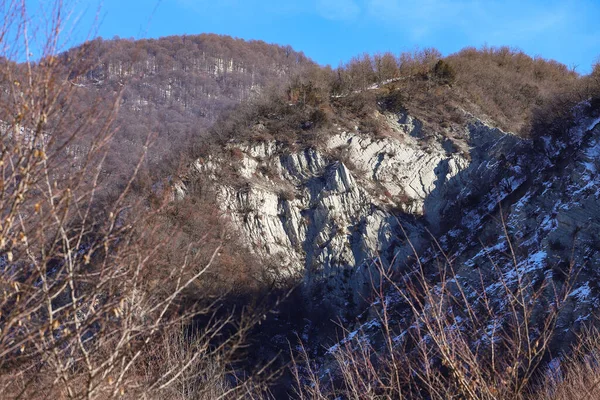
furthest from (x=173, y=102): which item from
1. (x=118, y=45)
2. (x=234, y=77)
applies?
(x=118, y=45)

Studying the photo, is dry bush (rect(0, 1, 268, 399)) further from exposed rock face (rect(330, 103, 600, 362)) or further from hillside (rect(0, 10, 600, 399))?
exposed rock face (rect(330, 103, 600, 362))

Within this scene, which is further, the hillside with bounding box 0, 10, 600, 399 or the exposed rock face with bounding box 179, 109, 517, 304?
the exposed rock face with bounding box 179, 109, 517, 304

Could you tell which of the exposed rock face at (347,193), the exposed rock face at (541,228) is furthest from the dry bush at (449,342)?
the exposed rock face at (347,193)

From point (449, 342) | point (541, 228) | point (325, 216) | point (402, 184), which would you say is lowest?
point (541, 228)

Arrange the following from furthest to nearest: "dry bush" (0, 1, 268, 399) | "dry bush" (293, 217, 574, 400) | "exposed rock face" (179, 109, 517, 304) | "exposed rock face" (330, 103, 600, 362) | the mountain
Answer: "exposed rock face" (179, 109, 517, 304)
the mountain
"exposed rock face" (330, 103, 600, 362)
"dry bush" (293, 217, 574, 400)
"dry bush" (0, 1, 268, 399)

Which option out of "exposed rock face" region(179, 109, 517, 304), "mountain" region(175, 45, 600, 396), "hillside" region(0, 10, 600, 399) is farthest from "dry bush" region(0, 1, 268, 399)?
"exposed rock face" region(179, 109, 517, 304)

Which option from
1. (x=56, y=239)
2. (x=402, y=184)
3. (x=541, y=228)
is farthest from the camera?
(x=402, y=184)

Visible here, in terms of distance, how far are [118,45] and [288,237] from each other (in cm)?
1809

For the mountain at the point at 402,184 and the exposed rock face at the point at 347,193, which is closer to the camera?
the mountain at the point at 402,184

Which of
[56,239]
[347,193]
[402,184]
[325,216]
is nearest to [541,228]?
[402,184]

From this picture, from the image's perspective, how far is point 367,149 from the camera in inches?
998

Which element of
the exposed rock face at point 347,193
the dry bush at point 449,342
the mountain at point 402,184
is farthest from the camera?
the exposed rock face at point 347,193

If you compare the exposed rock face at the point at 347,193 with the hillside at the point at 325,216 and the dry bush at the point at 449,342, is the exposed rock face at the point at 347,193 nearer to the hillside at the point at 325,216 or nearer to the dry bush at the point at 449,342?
the hillside at the point at 325,216

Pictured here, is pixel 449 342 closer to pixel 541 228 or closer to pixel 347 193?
pixel 541 228
